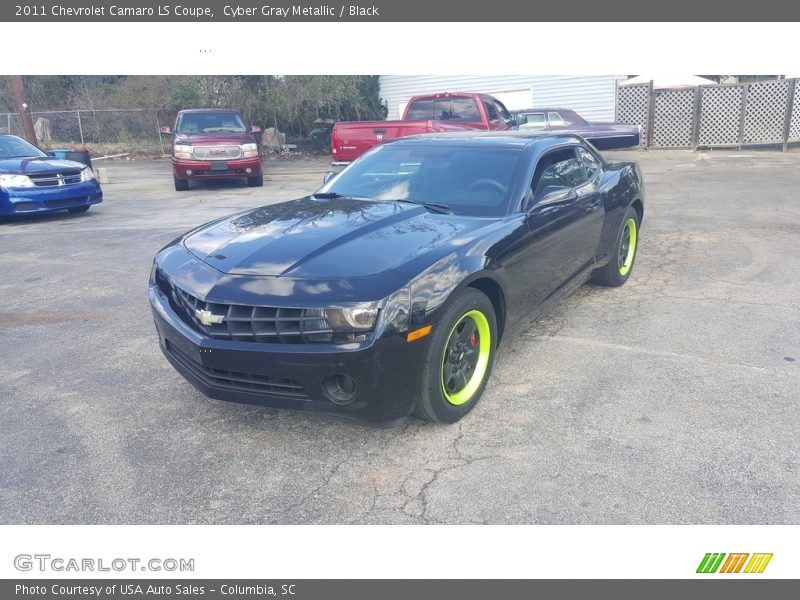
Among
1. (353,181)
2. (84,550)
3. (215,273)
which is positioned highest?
(353,181)

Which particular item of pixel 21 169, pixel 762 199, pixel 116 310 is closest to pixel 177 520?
pixel 116 310

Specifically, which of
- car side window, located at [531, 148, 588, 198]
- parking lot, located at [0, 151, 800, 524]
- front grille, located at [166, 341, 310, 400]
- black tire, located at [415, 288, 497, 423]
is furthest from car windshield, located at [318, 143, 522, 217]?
front grille, located at [166, 341, 310, 400]

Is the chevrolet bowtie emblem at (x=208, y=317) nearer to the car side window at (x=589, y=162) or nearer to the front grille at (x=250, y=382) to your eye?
the front grille at (x=250, y=382)

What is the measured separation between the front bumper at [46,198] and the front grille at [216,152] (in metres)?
3.17

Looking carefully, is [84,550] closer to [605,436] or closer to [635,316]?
[605,436]

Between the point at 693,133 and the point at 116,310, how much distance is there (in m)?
19.6

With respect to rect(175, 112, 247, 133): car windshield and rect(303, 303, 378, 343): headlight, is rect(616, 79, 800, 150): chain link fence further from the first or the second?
Result: rect(303, 303, 378, 343): headlight

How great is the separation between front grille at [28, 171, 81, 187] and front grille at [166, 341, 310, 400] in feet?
26.7

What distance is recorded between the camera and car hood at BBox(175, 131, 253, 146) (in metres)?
13.4

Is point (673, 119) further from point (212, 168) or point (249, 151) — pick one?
point (212, 168)

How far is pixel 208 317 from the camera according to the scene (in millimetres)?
3100

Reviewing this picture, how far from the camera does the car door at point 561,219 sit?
13.6 feet

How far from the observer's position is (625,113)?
21234mm

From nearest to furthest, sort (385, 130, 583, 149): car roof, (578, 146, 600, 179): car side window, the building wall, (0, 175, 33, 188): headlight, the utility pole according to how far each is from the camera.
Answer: (385, 130, 583, 149): car roof
(578, 146, 600, 179): car side window
(0, 175, 33, 188): headlight
the utility pole
the building wall
